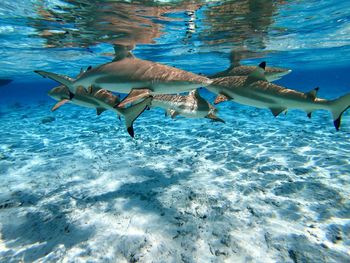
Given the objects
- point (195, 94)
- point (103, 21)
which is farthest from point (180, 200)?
point (103, 21)

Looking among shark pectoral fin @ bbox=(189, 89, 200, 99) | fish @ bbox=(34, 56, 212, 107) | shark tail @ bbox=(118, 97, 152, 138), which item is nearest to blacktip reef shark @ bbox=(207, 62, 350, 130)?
fish @ bbox=(34, 56, 212, 107)

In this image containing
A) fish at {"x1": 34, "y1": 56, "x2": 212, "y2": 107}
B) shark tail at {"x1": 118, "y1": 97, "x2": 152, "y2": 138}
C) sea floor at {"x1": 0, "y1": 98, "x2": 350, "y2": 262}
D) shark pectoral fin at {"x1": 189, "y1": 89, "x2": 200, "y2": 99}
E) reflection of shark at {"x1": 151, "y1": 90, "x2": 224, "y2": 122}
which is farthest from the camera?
shark pectoral fin at {"x1": 189, "y1": 89, "x2": 200, "y2": 99}

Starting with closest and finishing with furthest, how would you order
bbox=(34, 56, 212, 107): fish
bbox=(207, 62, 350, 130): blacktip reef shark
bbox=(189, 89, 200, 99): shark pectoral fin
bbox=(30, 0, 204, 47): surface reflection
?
bbox=(34, 56, 212, 107): fish
bbox=(207, 62, 350, 130): blacktip reef shark
bbox=(189, 89, 200, 99): shark pectoral fin
bbox=(30, 0, 204, 47): surface reflection

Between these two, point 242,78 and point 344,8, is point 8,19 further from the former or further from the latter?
point 344,8

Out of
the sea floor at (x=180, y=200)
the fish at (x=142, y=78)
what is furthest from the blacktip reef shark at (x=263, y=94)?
the sea floor at (x=180, y=200)

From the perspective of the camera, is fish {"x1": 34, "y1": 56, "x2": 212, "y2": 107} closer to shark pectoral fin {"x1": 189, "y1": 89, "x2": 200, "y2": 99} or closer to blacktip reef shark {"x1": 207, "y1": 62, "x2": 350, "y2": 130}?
blacktip reef shark {"x1": 207, "y1": 62, "x2": 350, "y2": 130}

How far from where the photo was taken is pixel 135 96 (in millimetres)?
4082

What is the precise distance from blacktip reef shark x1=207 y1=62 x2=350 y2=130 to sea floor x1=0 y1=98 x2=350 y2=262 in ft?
7.71

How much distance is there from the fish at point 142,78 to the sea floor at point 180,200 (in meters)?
2.69

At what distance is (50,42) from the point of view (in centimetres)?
1727

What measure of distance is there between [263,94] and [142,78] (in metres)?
2.40

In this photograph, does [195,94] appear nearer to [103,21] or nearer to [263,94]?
[263,94]

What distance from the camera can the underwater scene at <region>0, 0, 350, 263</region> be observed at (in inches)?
174

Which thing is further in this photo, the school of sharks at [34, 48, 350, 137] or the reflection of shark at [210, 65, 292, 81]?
the reflection of shark at [210, 65, 292, 81]
